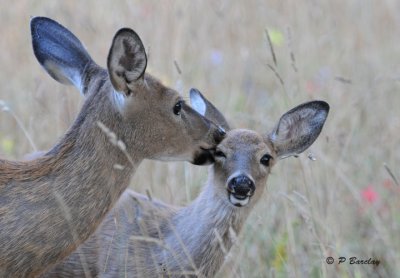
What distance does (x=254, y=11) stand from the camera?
9586 mm

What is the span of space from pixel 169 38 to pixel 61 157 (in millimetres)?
3605

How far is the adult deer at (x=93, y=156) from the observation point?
4.79 metres

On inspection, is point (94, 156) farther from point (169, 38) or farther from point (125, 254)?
point (169, 38)

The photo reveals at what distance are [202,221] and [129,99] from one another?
2.69ft

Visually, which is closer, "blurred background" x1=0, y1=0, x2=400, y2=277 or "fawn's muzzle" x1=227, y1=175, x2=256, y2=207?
"fawn's muzzle" x1=227, y1=175, x2=256, y2=207

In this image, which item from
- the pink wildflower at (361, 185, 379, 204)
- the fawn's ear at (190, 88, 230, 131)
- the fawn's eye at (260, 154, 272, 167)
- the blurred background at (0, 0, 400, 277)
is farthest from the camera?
the pink wildflower at (361, 185, 379, 204)

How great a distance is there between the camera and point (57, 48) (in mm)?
5445

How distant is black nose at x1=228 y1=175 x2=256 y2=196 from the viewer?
5.24m

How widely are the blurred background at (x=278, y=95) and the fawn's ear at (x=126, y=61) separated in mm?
771

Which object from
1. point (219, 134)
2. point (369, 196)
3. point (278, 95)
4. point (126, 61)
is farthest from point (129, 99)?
point (278, 95)

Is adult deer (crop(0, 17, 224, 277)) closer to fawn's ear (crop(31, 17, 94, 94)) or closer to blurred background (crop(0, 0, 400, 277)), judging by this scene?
fawn's ear (crop(31, 17, 94, 94))

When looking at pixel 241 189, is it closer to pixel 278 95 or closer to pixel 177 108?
pixel 177 108

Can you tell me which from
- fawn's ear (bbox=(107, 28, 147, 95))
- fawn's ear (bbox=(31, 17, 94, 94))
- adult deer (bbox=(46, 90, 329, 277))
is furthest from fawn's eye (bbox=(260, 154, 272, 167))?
fawn's ear (bbox=(31, 17, 94, 94))

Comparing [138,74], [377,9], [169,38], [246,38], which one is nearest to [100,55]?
[169,38]
